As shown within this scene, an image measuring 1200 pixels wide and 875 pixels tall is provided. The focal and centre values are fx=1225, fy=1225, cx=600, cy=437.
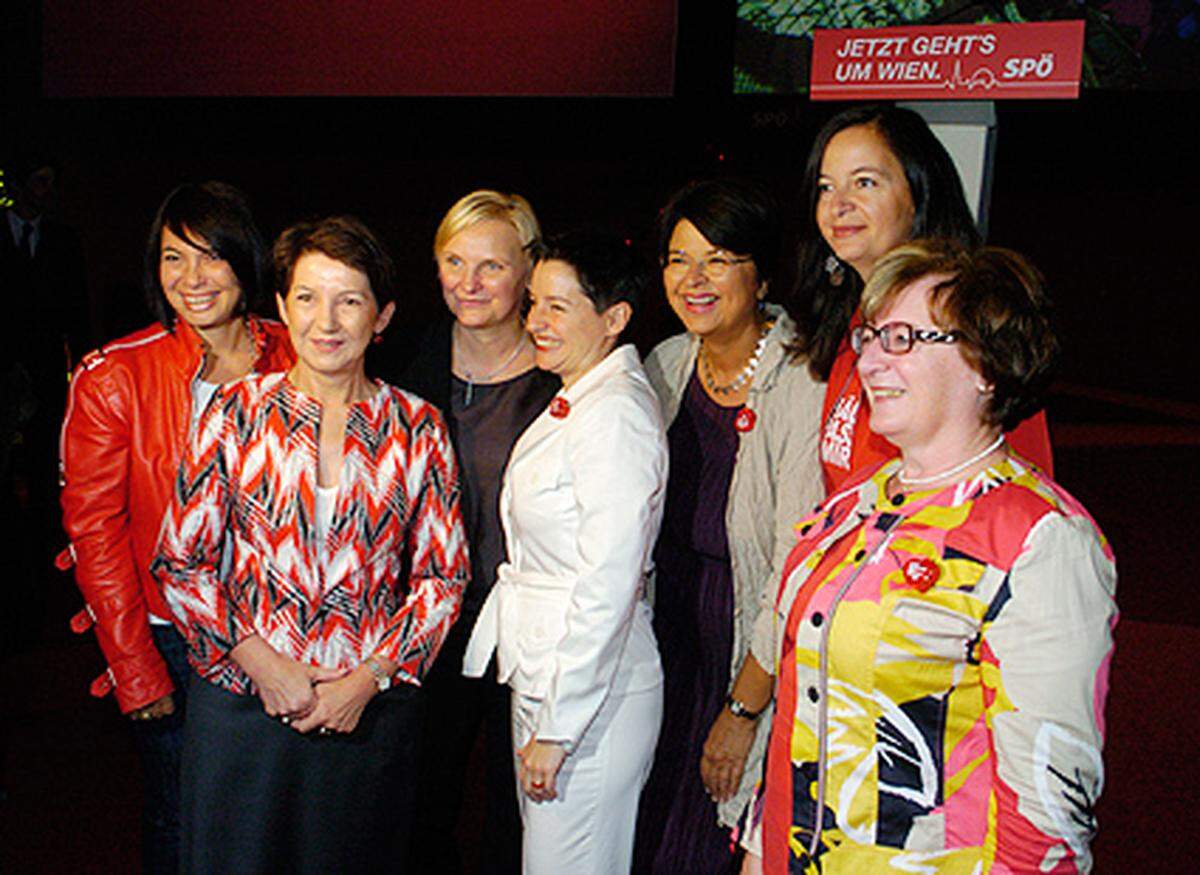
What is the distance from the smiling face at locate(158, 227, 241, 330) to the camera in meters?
2.44

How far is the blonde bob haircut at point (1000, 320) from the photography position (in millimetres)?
1559

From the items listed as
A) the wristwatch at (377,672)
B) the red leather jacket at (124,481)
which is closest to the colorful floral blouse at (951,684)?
the wristwatch at (377,672)

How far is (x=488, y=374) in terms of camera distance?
8.71ft

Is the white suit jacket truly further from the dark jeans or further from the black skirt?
the dark jeans

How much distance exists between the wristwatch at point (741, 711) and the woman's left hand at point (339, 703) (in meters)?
0.68

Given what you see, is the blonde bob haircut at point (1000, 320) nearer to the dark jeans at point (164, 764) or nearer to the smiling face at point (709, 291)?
the smiling face at point (709, 291)

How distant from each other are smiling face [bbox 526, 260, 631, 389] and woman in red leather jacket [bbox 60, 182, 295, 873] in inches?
24.4

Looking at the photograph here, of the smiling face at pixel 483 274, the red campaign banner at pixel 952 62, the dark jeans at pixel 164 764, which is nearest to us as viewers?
the dark jeans at pixel 164 764

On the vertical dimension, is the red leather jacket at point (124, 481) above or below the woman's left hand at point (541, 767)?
above

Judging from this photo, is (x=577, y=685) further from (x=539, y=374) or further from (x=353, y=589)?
(x=539, y=374)

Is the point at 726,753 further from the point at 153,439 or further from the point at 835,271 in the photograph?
the point at 153,439

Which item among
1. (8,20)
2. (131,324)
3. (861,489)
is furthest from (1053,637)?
(8,20)

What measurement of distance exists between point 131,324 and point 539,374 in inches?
139

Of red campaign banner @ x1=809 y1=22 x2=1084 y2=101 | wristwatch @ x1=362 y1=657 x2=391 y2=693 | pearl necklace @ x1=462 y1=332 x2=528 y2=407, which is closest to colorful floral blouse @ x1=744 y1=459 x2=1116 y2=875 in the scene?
wristwatch @ x1=362 y1=657 x2=391 y2=693
